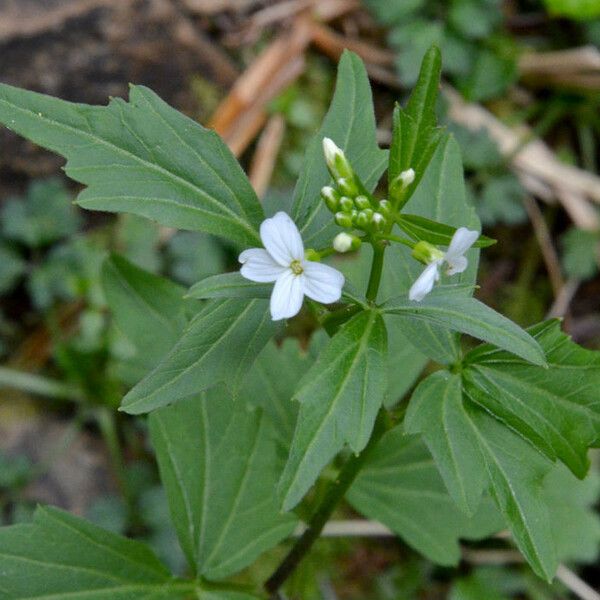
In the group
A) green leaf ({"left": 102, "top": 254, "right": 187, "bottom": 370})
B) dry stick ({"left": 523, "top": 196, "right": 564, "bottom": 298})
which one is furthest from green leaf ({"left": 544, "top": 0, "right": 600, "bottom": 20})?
green leaf ({"left": 102, "top": 254, "right": 187, "bottom": 370})

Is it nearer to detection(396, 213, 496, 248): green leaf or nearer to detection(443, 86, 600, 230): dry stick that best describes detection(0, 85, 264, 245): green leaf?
detection(396, 213, 496, 248): green leaf

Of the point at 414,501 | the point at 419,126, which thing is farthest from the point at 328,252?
the point at 414,501

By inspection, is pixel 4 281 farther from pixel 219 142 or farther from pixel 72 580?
pixel 219 142

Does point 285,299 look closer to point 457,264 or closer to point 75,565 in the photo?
point 457,264

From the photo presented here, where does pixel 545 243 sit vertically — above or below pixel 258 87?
below

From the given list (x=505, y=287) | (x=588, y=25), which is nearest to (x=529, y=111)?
(x=588, y=25)

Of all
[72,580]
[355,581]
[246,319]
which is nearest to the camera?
[246,319]

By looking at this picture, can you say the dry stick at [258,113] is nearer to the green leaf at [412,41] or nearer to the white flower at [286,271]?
the green leaf at [412,41]
